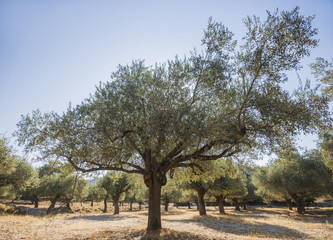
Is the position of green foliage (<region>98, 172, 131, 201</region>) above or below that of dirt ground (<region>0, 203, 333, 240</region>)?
above

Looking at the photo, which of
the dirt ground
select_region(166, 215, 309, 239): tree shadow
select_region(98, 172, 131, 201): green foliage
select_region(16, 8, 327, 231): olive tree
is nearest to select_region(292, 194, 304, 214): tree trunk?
the dirt ground

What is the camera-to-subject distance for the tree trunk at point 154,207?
1381cm

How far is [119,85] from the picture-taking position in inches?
530

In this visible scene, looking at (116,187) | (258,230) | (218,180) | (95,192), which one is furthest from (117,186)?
(258,230)

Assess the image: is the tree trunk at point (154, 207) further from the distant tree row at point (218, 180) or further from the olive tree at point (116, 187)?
the olive tree at point (116, 187)

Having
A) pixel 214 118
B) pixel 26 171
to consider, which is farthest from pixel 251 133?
pixel 26 171

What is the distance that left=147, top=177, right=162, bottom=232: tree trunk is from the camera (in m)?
13.8

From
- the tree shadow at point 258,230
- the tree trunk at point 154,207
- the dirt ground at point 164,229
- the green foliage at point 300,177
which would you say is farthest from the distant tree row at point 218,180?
the tree trunk at point 154,207

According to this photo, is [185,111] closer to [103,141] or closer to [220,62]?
[220,62]

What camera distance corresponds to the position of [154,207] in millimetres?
14109

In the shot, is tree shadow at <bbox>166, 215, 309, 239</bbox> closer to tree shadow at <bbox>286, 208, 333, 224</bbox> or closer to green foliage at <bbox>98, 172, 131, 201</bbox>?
tree shadow at <bbox>286, 208, 333, 224</bbox>

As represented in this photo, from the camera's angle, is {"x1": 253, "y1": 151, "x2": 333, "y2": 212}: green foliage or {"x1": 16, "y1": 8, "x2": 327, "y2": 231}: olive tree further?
{"x1": 253, "y1": 151, "x2": 333, "y2": 212}: green foliage

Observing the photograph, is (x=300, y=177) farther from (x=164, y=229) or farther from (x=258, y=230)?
(x=164, y=229)

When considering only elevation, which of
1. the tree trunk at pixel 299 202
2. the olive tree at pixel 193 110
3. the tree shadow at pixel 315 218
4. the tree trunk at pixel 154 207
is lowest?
the tree shadow at pixel 315 218
